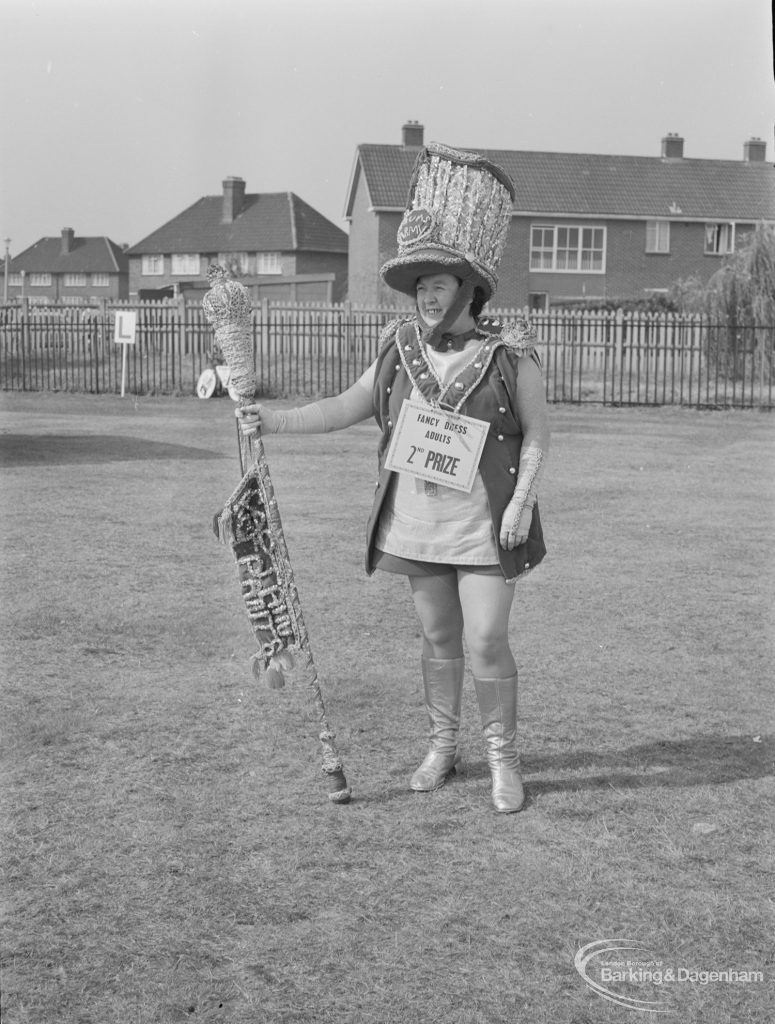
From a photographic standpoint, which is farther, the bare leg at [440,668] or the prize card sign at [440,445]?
the bare leg at [440,668]

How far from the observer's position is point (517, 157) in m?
48.8

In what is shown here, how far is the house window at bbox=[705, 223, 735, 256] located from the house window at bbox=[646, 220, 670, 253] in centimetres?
149

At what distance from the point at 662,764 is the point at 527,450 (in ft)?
4.42

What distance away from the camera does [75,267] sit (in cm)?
8831

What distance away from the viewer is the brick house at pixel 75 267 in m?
87.9

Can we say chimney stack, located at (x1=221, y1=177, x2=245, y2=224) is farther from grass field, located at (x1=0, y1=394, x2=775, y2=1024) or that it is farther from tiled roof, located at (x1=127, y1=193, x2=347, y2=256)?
grass field, located at (x1=0, y1=394, x2=775, y2=1024)

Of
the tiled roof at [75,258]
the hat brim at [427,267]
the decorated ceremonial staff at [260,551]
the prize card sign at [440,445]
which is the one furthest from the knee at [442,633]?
the tiled roof at [75,258]

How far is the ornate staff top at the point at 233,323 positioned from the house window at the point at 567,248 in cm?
4462

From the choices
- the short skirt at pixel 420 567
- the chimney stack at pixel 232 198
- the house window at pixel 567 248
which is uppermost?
the chimney stack at pixel 232 198

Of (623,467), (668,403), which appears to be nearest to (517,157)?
(668,403)

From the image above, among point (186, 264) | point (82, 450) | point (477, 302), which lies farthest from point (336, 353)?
point (186, 264)

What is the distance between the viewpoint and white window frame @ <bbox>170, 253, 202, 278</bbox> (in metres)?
65.4

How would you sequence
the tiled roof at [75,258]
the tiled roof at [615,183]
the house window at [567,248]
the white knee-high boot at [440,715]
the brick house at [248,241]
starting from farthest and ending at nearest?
the tiled roof at [75,258], the brick house at [248,241], the house window at [567,248], the tiled roof at [615,183], the white knee-high boot at [440,715]

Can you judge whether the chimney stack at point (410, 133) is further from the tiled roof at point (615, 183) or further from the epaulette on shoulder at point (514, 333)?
the epaulette on shoulder at point (514, 333)
